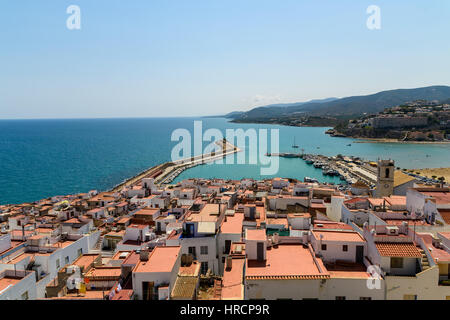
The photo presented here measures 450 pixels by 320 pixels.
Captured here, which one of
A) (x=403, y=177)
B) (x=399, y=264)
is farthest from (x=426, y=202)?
(x=403, y=177)

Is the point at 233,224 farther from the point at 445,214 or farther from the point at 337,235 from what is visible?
the point at 445,214

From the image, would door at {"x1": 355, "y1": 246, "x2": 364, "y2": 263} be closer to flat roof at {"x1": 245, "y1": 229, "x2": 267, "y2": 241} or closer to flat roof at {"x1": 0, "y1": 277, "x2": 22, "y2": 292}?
flat roof at {"x1": 245, "y1": 229, "x2": 267, "y2": 241}

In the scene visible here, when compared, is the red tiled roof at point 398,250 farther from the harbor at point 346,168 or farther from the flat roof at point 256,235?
the harbor at point 346,168

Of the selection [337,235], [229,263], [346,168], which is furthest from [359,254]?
[346,168]

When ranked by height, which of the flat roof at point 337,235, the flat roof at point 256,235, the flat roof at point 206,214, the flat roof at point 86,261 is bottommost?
the flat roof at point 86,261

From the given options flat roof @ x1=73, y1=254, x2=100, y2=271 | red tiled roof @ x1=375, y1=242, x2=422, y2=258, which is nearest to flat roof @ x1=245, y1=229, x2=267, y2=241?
red tiled roof @ x1=375, y1=242, x2=422, y2=258

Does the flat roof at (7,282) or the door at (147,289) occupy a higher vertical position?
the door at (147,289)

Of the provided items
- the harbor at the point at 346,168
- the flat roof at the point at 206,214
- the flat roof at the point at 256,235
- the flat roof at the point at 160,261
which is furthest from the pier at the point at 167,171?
the flat roof at the point at 256,235
